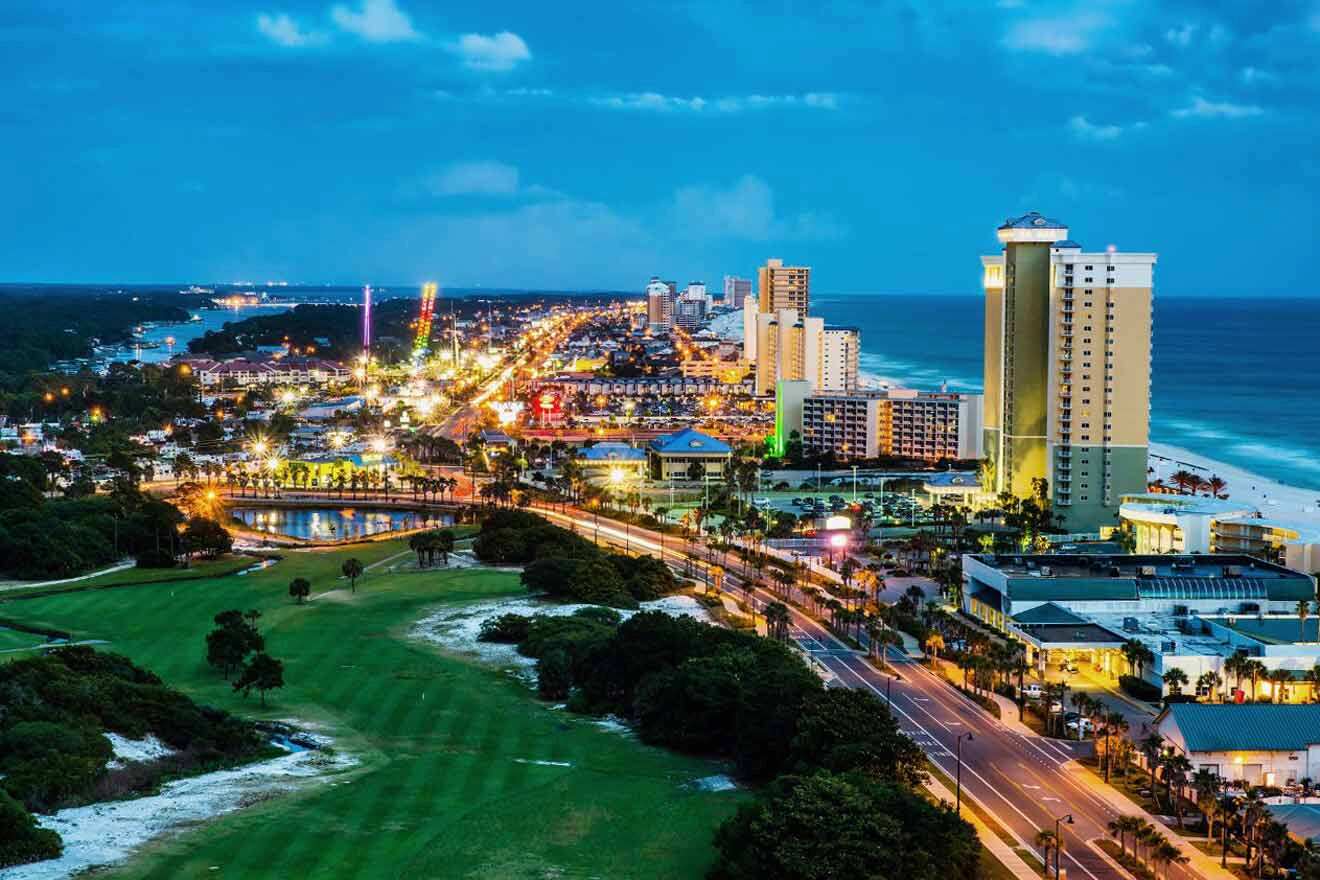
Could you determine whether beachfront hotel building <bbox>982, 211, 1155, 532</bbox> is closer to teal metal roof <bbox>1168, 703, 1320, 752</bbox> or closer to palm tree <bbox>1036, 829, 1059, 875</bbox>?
teal metal roof <bbox>1168, 703, 1320, 752</bbox>

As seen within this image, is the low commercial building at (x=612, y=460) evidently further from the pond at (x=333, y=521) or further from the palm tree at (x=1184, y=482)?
the palm tree at (x=1184, y=482)

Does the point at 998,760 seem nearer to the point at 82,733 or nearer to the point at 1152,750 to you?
the point at 1152,750

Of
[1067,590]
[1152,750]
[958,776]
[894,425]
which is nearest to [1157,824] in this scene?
[1152,750]

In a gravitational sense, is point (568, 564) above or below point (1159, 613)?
above

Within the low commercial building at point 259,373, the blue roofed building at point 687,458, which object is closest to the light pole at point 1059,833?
the blue roofed building at point 687,458

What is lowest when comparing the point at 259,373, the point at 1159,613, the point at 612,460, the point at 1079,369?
the point at 1159,613

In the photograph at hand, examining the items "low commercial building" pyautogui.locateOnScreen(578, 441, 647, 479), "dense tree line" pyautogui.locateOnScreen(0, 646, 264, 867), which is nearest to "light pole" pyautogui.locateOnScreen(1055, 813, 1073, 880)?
"dense tree line" pyautogui.locateOnScreen(0, 646, 264, 867)

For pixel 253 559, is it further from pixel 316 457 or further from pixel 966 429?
pixel 966 429

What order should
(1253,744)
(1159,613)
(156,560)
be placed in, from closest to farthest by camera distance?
1. (1253,744)
2. (1159,613)
3. (156,560)
